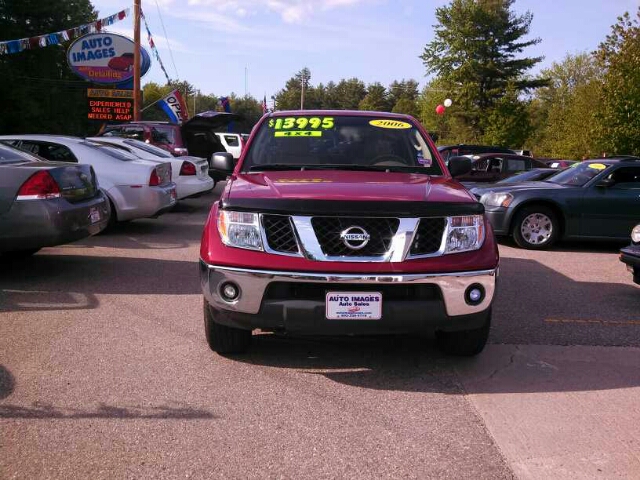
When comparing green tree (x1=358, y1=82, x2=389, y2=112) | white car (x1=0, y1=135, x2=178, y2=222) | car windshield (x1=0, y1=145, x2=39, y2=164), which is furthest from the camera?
green tree (x1=358, y1=82, x2=389, y2=112)

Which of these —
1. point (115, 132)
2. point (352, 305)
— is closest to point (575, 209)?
point (352, 305)

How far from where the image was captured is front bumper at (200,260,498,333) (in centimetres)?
385

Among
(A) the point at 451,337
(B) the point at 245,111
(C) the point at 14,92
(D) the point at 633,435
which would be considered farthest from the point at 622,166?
(B) the point at 245,111

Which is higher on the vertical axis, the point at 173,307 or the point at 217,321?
the point at 217,321

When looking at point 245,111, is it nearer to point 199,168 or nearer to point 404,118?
point 199,168

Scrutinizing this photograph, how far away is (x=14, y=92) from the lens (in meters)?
38.7

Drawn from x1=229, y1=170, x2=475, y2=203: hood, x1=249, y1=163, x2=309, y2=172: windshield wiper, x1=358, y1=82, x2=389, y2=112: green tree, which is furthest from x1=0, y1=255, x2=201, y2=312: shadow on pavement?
x1=358, y1=82, x2=389, y2=112: green tree

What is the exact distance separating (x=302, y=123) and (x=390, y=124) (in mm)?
787

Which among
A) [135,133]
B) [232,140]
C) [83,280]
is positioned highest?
[135,133]

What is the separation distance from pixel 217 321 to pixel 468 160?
2.71m

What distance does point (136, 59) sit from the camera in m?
23.1

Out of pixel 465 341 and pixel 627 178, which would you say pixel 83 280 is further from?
pixel 627 178

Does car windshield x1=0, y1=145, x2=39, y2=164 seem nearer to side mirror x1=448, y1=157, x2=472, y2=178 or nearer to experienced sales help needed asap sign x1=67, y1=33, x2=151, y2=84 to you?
side mirror x1=448, y1=157, x2=472, y2=178

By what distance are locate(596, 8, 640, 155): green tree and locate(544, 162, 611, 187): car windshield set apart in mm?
15084
